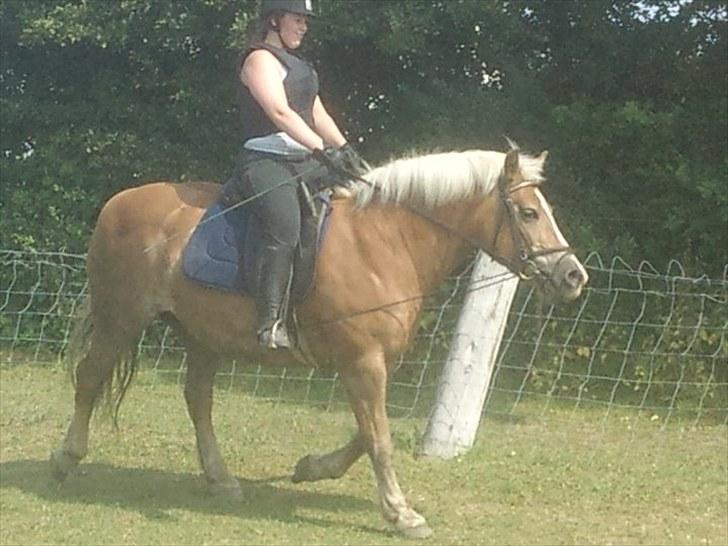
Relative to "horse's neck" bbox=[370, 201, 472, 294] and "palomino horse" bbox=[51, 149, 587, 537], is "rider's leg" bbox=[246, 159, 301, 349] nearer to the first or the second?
"palomino horse" bbox=[51, 149, 587, 537]

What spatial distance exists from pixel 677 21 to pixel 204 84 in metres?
4.47

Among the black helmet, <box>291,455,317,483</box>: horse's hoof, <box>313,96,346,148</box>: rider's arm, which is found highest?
the black helmet

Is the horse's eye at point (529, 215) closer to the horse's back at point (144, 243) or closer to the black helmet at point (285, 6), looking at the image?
the black helmet at point (285, 6)

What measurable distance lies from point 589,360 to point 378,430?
4.78 m

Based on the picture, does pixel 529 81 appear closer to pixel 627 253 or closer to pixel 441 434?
pixel 627 253

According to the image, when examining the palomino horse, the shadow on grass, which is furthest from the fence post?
the palomino horse

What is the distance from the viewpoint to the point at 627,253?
11344mm

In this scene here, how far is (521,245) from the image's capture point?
606 centimetres

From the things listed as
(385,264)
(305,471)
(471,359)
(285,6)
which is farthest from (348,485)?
(285,6)

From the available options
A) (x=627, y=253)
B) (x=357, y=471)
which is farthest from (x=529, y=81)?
(x=357, y=471)

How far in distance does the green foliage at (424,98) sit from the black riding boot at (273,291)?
17.8 ft

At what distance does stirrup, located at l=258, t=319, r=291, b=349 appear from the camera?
19.9 feet

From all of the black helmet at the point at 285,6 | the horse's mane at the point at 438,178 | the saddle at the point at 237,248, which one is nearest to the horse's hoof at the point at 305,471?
the saddle at the point at 237,248

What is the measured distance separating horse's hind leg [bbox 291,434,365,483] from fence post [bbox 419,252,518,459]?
3.92ft
